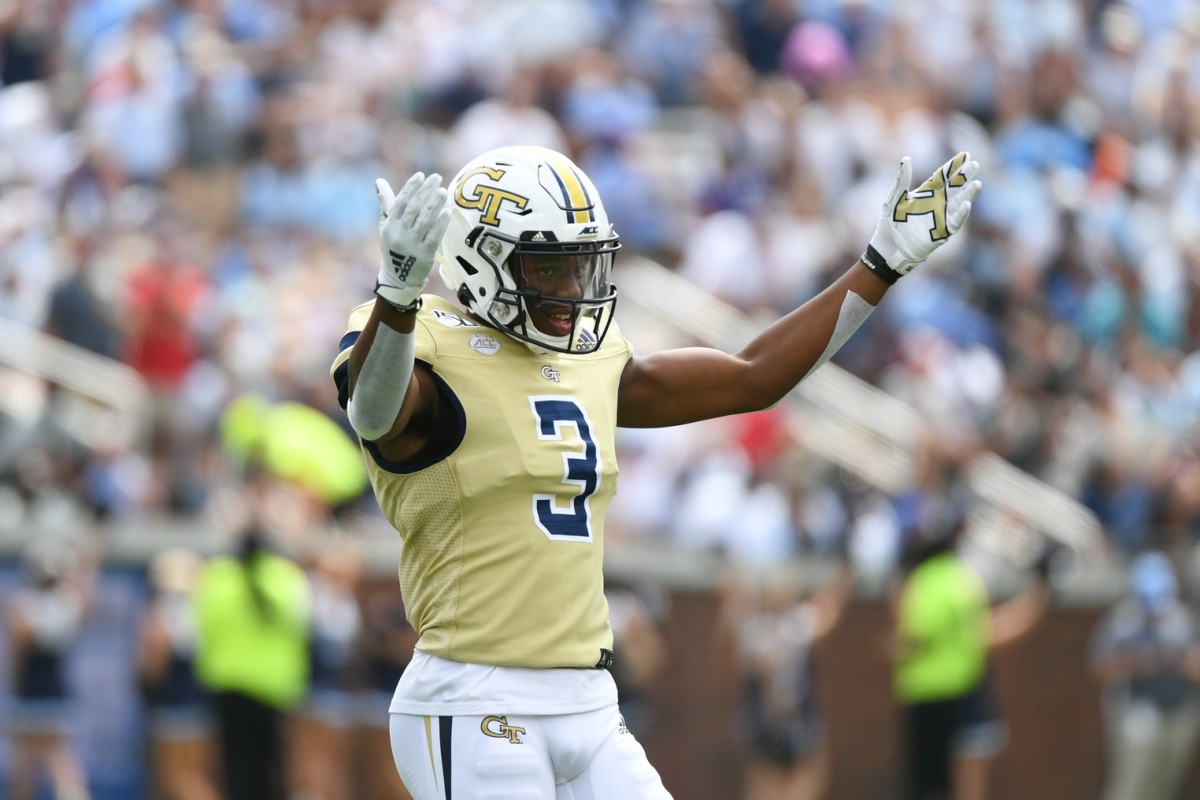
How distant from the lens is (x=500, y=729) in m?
4.54

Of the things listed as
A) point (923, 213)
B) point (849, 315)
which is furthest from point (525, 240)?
Result: point (923, 213)

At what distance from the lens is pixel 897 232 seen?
197 inches

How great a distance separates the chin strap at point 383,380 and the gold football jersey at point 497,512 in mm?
216

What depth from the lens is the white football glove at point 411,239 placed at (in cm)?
420

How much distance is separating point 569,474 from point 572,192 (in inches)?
26.3

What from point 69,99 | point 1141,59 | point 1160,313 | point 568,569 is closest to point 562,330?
point 568,569

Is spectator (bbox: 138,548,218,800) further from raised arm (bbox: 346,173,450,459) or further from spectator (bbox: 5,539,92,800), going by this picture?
raised arm (bbox: 346,173,450,459)

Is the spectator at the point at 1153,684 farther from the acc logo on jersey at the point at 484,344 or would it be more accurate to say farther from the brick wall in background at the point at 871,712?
the acc logo on jersey at the point at 484,344

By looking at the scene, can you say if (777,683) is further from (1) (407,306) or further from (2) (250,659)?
(1) (407,306)

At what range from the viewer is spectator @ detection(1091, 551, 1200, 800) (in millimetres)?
11133

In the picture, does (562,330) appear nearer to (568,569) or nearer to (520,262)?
(520,262)

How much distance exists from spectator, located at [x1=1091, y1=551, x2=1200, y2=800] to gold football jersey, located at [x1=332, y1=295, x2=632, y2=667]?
7.10 metres

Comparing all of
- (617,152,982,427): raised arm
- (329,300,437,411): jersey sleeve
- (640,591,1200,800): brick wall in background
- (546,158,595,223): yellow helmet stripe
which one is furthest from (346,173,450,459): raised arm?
(640,591,1200,800): brick wall in background

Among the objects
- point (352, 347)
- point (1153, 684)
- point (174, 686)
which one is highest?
point (352, 347)
